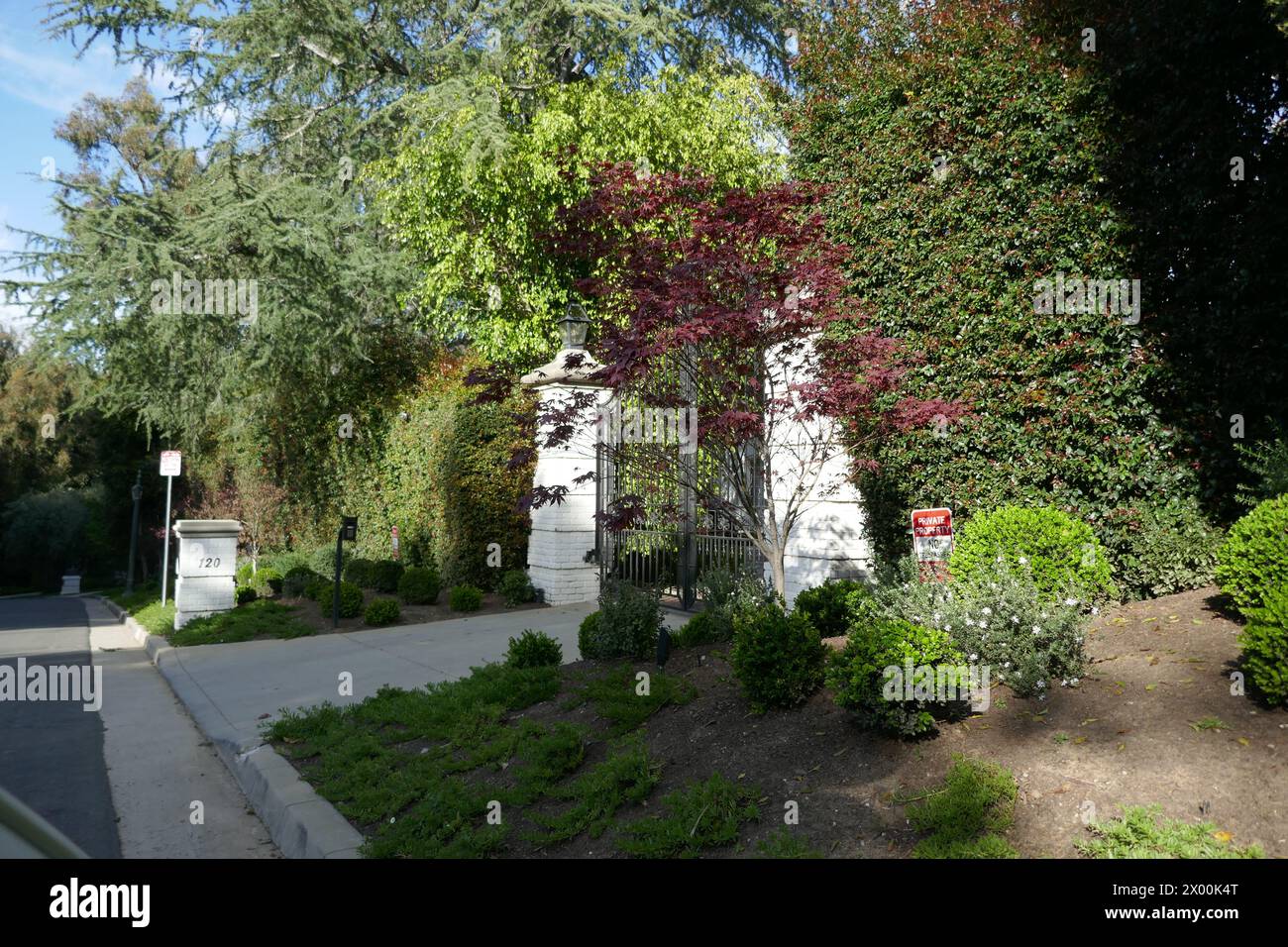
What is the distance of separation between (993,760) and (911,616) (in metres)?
1.24

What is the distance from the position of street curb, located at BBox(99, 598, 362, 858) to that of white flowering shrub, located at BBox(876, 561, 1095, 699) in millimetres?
3331

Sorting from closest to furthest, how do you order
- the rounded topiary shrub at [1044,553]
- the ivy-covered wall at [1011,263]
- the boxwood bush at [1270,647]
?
the boxwood bush at [1270,647], the rounded topiary shrub at [1044,553], the ivy-covered wall at [1011,263]

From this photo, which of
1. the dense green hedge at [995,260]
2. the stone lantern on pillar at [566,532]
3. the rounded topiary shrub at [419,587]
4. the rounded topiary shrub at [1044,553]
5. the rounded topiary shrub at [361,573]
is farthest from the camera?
the rounded topiary shrub at [361,573]

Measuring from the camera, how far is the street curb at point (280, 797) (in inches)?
178

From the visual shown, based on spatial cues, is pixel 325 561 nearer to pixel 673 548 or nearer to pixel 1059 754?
pixel 673 548

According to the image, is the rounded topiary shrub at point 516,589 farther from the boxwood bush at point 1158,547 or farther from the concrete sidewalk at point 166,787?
the boxwood bush at point 1158,547

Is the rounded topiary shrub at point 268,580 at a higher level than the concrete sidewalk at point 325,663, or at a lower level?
higher

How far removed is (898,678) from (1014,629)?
92 cm

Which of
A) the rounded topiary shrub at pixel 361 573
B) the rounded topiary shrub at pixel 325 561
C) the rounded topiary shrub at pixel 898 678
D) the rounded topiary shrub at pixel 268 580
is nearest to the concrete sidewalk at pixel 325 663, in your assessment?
the rounded topiary shrub at pixel 361 573

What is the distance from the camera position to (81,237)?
48.1ft

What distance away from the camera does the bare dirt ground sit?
344 centimetres

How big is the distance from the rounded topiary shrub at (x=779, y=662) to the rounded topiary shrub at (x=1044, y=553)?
144 centimetres

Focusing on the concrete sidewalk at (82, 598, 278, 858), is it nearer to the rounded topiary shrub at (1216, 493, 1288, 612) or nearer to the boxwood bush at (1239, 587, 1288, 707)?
the boxwood bush at (1239, 587, 1288, 707)

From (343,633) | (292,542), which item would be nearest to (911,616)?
(343,633)
